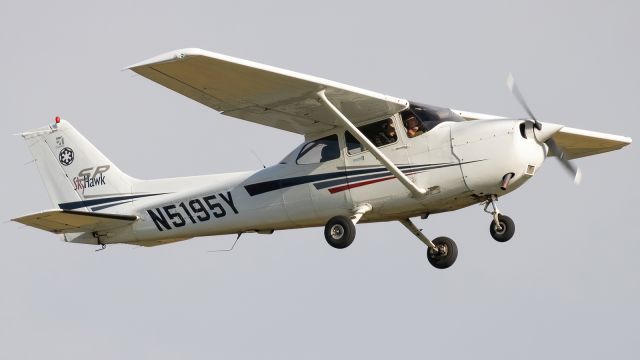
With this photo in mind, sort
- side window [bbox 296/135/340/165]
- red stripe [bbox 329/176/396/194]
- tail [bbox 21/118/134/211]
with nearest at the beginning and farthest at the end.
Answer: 1. red stripe [bbox 329/176/396/194]
2. side window [bbox 296/135/340/165]
3. tail [bbox 21/118/134/211]

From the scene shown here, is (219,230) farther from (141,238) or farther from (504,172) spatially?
(504,172)

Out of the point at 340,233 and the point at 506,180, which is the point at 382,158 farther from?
the point at 506,180

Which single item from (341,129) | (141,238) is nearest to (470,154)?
(341,129)

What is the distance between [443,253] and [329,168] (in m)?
2.25

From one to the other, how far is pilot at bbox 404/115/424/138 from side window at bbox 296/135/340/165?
113 cm

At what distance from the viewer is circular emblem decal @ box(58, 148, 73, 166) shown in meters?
21.6

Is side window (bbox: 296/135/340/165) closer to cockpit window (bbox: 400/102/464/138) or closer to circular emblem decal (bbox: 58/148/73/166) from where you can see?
cockpit window (bbox: 400/102/464/138)

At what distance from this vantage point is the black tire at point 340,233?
17953mm

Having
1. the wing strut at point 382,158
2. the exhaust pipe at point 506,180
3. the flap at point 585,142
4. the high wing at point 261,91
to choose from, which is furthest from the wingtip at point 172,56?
the flap at point 585,142

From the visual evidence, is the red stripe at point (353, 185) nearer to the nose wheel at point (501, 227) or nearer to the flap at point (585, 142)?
the nose wheel at point (501, 227)

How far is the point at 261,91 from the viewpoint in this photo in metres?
17.6

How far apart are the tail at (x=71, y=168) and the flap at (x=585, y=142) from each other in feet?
23.6

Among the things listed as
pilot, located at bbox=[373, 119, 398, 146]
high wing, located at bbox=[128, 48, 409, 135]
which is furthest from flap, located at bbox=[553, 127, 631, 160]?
high wing, located at bbox=[128, 48, 409, 135]

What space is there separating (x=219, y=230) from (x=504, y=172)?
4.70m
